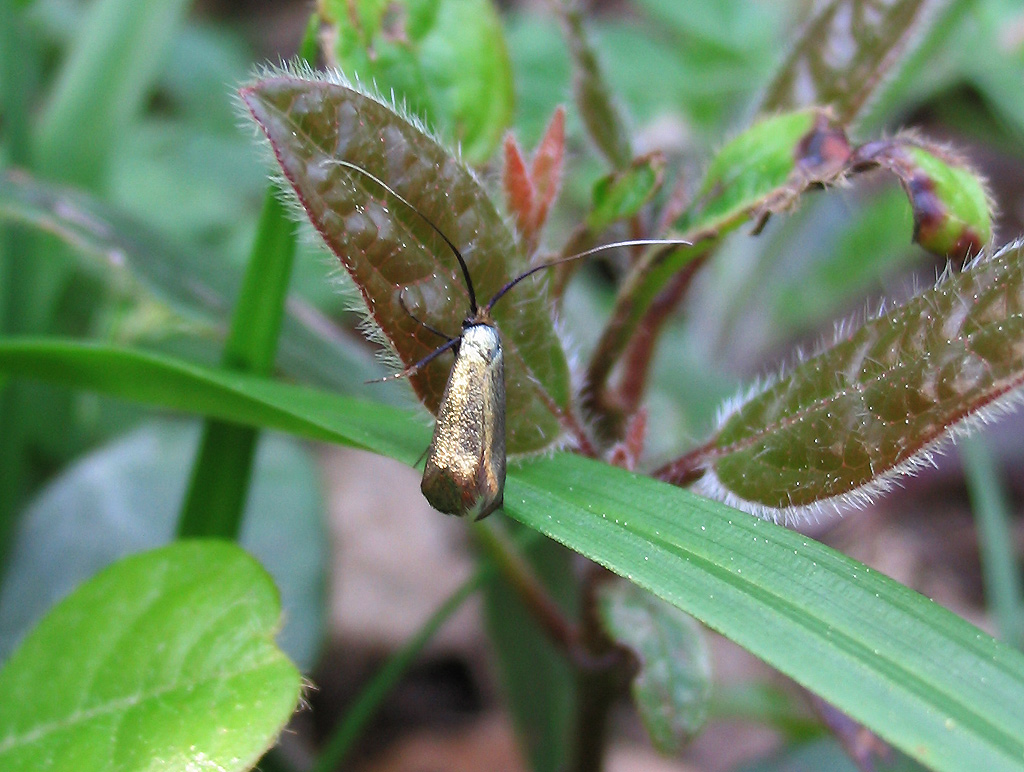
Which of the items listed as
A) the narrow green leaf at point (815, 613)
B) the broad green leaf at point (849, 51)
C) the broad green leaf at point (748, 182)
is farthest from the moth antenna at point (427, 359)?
the broad green leaf at point (849, 51)

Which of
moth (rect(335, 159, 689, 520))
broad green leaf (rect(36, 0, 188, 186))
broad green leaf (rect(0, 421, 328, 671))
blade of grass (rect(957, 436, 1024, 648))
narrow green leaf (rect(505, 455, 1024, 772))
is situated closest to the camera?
narrow green leaf (rect(505, 455, 1024, 772))

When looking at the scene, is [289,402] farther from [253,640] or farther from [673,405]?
[673,405]

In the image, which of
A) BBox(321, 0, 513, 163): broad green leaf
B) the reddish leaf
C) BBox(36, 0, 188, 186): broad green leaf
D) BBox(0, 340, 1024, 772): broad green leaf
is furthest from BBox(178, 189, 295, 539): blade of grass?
BBox(36, 0, 188, 186): broad green leaf

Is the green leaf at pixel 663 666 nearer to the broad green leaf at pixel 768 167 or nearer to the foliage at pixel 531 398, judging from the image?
the foliage at pixel 531 398

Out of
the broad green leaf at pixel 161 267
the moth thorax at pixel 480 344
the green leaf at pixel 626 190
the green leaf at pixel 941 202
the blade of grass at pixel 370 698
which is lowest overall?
the blade of grass at pixel 370 698

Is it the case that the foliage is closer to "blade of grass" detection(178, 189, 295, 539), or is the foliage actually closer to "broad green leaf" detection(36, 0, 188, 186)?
"blade of grass" detection(178, 189, 295, 539)

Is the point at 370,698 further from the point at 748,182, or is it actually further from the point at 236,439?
the point at 748,182
